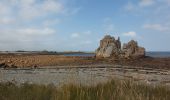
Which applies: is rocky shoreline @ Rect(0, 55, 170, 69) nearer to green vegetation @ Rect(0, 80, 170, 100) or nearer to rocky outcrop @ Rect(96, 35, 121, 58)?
rocky outcrop @ Rect(96, 35, 121, 58)

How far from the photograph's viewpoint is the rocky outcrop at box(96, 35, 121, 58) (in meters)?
41.2

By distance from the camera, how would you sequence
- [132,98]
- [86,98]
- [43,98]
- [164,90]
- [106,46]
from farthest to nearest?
[106,46], [164,90], [43,98], [86,98], [132,98]

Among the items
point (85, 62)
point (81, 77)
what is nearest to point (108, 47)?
point (85, 62)

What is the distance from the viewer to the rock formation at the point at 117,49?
40219 mm

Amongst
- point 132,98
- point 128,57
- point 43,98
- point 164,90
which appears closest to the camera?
point 132,98

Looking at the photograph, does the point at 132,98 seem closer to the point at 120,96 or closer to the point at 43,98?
the point at 120,96

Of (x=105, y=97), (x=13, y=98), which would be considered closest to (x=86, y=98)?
(x=105, y=97)

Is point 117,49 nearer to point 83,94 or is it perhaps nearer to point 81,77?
point 81,77

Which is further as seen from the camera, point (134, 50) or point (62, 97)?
point (134, 50)

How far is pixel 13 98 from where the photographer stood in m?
7.25

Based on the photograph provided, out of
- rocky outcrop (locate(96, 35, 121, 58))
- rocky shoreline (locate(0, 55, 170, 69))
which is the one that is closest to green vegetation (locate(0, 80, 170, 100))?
rocky shoreline (locate(0, 55, 170, 69))

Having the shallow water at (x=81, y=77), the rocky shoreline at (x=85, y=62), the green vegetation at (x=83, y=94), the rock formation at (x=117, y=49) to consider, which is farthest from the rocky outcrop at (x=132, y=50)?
the green vegetation at (x=83, y=94)

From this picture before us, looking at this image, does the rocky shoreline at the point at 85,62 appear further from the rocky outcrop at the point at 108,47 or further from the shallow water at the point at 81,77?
the shallow water at the point at 81,77

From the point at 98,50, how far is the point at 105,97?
37.5 m
